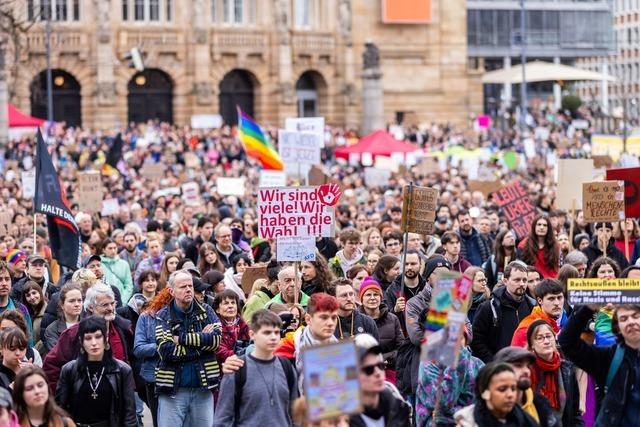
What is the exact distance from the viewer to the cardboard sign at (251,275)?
15766 mm

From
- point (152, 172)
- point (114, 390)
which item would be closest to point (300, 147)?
point (114, 390)

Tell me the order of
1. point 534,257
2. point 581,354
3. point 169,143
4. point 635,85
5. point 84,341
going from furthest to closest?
point 635,85 → point 169,143 → point 534,257 → point 84,341 → point 581,354

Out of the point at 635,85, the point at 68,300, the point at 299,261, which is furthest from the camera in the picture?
the point at 635,85

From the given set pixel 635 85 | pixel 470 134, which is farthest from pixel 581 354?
pixel 635 85

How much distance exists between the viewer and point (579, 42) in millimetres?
87375

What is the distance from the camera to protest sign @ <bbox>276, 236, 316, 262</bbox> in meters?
14.1

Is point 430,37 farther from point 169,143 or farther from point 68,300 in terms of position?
point 68,300

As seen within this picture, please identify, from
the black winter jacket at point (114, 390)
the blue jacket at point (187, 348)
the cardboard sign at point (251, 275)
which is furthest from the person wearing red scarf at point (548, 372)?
the cardboard sign at point (251, 275)

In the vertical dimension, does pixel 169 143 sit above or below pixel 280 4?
below

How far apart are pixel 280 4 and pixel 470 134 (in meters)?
10.1

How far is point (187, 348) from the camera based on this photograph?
11758mm

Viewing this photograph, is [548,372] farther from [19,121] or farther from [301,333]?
[19,121]

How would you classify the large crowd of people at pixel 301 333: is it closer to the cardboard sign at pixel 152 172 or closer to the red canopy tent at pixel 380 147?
the cardboard sign at pixel 152 172

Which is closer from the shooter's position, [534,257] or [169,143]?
[534,257]
